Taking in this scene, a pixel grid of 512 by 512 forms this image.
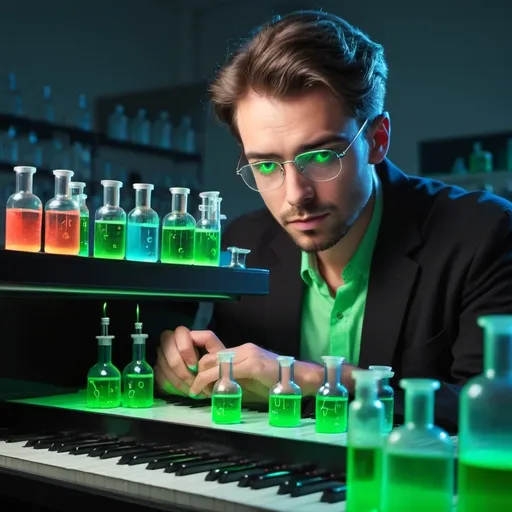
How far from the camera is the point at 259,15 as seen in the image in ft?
20.5

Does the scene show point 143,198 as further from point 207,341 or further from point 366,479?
point 366,479

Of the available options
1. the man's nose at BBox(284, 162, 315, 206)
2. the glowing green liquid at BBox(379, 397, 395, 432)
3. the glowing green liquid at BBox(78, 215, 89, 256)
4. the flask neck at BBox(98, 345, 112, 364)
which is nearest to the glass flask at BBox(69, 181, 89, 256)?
the glowing green liquid at BBox(78, 215, 89, 256)

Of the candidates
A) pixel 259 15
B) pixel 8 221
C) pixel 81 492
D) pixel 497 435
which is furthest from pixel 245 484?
pixel 259 15

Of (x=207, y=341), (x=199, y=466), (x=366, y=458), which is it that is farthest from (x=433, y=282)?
(x=366, y=458)

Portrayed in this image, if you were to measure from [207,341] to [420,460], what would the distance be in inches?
39.7

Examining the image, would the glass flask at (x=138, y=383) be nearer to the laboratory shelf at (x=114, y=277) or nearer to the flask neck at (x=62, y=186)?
the laboratory shelf at (x=114, y=277)

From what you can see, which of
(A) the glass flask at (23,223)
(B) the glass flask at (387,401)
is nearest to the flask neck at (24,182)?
(A) the glass flask at (23,223)

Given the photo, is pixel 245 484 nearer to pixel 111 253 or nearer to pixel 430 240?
pixel 111 253

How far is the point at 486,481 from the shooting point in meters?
0.96

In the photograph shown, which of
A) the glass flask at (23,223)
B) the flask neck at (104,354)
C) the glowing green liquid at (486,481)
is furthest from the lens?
the flask neck at (104,354)

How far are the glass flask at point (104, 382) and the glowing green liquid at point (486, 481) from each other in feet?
3.31

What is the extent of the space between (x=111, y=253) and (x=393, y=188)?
0.93 meters

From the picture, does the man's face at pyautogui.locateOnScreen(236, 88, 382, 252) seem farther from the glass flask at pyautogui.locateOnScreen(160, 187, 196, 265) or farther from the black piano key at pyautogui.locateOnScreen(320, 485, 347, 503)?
the black piano key at pyautogui.locateOnScreen(320, 485, 347, 503)

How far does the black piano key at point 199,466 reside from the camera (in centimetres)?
135
